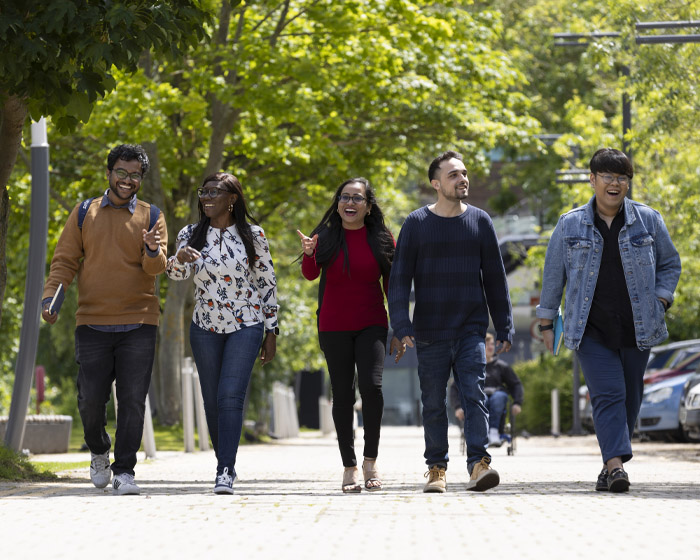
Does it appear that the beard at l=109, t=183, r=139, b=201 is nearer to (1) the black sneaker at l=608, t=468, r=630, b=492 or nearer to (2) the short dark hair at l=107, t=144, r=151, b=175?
(2) the short dark hair at l=107, t=144, r=151, b=175

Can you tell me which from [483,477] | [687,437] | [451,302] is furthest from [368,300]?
[687,437]

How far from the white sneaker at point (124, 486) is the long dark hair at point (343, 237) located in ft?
5.57

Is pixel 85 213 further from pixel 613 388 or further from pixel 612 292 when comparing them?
pixel 613 388

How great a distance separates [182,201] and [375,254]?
17.1m

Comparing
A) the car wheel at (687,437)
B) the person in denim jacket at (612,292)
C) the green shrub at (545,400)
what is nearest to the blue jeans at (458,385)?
the person in denim jacket at (612,292)

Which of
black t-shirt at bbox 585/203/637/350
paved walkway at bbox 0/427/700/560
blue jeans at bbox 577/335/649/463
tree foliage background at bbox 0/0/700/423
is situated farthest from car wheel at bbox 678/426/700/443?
black t-shirt at bbox 585/203/637/350

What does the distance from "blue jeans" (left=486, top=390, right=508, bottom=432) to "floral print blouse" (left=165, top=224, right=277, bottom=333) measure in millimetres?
9299

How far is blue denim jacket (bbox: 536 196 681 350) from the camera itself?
27.3 ft

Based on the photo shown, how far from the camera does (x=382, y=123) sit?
24.6 metres

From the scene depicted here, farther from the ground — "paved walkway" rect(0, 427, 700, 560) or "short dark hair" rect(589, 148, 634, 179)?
"short dark hair" rect(589, 148, 634, 179)

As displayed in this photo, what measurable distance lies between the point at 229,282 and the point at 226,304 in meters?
0.14

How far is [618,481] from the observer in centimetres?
801

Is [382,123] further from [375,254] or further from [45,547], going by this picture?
[45,547]

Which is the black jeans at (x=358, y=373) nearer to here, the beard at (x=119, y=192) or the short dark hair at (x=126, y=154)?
the beard at (x=119, y=192)
